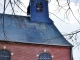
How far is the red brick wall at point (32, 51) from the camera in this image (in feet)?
55.6

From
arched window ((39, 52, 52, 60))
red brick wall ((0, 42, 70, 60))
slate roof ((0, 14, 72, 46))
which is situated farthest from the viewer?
arched window ((39, 52, 52, 60))

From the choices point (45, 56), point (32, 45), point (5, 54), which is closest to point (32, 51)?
point (32, 45)

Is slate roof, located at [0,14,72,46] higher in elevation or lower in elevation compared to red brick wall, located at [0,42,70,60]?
higher

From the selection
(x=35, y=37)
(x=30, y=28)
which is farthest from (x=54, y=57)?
(x=30, y=28)

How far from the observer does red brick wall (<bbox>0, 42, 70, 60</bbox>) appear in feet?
55.6

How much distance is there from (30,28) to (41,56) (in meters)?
3.15

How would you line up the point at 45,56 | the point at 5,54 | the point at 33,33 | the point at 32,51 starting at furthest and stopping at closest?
the point at 33,33, the point at 45,56, the point at 32,51, the point at 5,54

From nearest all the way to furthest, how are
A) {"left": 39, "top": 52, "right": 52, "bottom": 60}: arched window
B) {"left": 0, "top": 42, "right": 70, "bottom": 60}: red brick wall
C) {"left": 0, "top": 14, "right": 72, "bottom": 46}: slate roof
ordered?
{"left": 0, "top": 42, "right": 70, "bottom": 60}: red brick wall, {"left": 0, "top": 14, "right": 72, "bottom": 46}: slate roof, {"left": 39, "top": 52, "right": 52, "bottom": 60}: arched window

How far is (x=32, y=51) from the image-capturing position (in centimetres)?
1731

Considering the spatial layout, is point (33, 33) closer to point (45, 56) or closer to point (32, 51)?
point (32, 51)

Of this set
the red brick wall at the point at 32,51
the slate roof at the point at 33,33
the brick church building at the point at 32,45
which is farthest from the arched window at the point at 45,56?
the slate roof at the point at 33,33

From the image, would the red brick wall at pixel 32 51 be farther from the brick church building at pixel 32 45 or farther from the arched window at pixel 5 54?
the arched window at pixel 5 54

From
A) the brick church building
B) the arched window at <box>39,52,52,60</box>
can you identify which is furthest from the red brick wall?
the arched window at <box>39,52,52,60</box>

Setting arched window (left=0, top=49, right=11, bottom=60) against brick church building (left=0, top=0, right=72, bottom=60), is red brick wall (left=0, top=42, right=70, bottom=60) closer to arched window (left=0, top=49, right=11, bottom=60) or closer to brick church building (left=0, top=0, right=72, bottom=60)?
brick church building (left=0, top=0, right=72, bottom=60)
